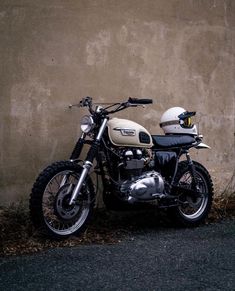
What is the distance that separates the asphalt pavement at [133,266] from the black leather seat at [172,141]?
109 centimetres

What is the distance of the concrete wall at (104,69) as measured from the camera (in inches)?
225

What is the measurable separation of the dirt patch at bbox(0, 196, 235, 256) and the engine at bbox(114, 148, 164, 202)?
1.59ft

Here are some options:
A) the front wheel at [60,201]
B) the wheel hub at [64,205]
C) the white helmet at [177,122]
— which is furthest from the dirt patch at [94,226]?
the white helmet at [177,122]

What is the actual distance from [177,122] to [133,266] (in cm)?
224

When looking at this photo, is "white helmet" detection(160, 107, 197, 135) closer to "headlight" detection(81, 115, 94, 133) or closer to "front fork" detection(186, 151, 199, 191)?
"front fork" detection(186, 151, 199, 191)

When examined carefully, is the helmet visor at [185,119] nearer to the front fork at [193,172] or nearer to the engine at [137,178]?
the front fork at [193,172]

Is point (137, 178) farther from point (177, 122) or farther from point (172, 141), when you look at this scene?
point (177, 122)

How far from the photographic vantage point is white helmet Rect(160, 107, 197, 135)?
6148 millimetres

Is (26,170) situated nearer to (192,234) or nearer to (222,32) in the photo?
(192,234)

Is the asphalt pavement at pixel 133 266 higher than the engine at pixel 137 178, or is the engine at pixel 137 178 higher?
the engine at pixel 137 178

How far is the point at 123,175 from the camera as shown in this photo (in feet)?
18.5

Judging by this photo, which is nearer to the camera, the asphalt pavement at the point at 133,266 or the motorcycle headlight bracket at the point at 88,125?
the asphalt pavement at the point at 133,266

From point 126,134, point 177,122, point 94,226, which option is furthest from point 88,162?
point 177,122

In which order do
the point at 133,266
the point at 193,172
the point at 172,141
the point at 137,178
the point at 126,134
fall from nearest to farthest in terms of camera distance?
the point at 133,266
the point at 126,134
the point at 137,178
the point at 172,141
the point at 193,172
